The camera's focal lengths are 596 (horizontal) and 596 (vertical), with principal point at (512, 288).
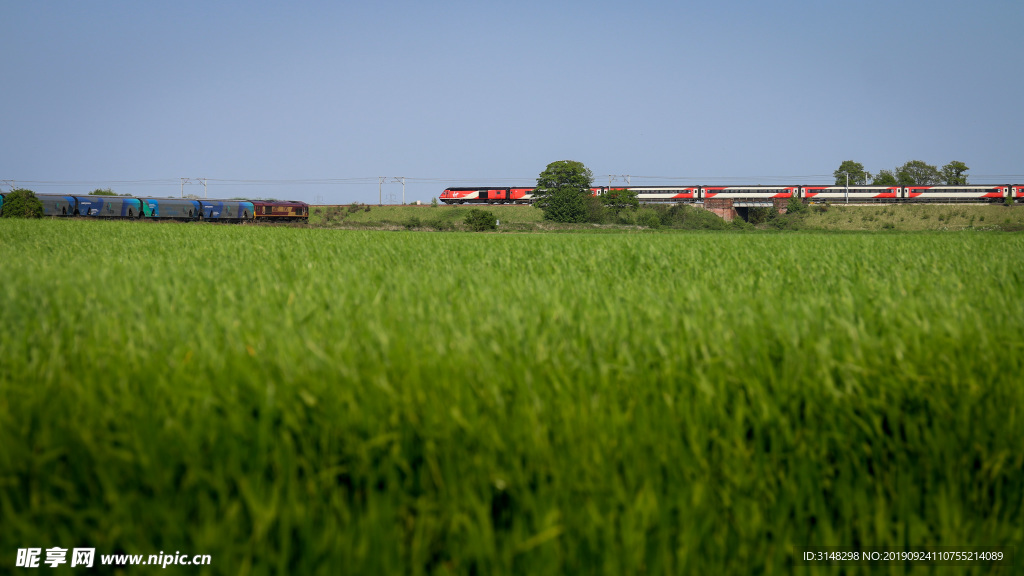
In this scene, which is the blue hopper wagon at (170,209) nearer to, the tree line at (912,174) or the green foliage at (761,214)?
the green foliage at (761,214)

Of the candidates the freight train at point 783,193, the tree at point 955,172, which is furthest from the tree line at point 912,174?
the freight train at point 783,193

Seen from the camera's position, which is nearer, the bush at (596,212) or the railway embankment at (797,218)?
the railway embankment at (797,218)

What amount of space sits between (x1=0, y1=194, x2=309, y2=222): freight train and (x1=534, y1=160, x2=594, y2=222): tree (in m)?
27.1

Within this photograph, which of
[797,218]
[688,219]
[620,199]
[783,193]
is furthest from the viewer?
[783,193]

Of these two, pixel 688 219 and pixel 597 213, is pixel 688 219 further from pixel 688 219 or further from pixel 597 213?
pixel 597 213

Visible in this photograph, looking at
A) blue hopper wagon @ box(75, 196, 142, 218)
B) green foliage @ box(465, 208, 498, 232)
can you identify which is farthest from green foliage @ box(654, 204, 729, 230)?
blue hopper wagon @ box(75, 196, 142, 218)

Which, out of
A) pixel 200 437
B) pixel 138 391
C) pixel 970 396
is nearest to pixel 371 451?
pixel 200 437

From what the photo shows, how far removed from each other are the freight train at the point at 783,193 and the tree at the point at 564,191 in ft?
7.07

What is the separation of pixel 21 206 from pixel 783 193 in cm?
7657

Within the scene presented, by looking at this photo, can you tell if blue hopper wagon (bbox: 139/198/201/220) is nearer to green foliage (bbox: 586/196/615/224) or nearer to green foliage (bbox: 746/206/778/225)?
green foliage (bbox: 586/196/615/224)

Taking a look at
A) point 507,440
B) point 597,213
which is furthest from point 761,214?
point 507,440

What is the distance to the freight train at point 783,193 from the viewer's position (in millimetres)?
68750

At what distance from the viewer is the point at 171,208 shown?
52.2m

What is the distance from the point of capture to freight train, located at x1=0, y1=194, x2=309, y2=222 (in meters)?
46.8
